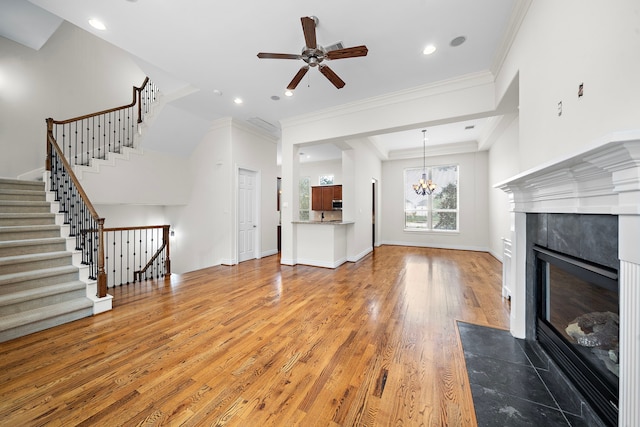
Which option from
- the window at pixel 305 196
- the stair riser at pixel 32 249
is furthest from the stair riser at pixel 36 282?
the window at pixel 305 196

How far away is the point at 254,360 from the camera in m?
1.92

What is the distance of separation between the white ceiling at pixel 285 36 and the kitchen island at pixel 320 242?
254 centimetres

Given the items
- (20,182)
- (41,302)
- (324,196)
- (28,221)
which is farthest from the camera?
(324,196)

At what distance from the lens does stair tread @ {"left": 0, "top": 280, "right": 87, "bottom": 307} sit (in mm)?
2355

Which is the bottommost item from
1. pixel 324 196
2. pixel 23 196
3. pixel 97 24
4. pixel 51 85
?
pixel 23 196

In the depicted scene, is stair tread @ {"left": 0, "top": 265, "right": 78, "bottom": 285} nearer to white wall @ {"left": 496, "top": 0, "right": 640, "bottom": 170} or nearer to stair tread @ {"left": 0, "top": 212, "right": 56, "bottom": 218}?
stair tread @ {"left": 0, "top": 212, "right": 56, "bottom": 218}

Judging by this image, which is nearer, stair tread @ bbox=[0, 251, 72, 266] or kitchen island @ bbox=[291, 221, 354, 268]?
stair tread @ bbox=[0, 251, 72, 266]

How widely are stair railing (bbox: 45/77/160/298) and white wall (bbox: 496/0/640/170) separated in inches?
197


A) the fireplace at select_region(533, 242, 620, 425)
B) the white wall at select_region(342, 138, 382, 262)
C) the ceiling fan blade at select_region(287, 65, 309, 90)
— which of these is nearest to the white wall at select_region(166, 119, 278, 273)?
the white wall at select_region(342, 138, 382, 262)

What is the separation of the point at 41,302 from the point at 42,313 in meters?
0.21

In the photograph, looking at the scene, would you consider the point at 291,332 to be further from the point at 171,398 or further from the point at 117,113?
the point at 117,113

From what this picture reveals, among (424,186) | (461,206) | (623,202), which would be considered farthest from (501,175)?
(623,202)

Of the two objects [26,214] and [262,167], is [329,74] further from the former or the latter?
[26,214]

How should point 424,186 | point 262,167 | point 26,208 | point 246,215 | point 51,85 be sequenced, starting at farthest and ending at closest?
point 424,186 < point 262,167 < point 246,215 < point 51,85 < point 26,208
